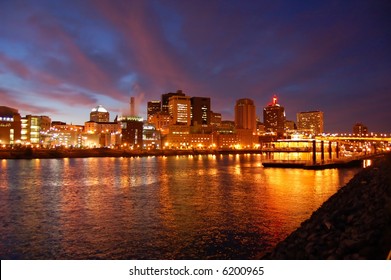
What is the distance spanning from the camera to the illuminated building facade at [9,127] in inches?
6432

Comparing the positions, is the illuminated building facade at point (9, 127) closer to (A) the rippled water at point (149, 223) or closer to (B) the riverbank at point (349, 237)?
(A) the rippled water at point (149, 223)

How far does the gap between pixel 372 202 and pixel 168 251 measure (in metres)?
8.48

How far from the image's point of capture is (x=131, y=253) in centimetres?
1450

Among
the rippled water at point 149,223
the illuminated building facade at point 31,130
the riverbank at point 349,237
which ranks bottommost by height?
the rippled water at point 149,223

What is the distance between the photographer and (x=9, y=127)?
166 m

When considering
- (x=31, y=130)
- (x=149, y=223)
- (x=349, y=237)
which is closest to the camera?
(x=349, y=237)

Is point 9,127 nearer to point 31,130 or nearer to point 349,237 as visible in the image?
point 31,130

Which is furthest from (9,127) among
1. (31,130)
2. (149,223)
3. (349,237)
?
(349,237)

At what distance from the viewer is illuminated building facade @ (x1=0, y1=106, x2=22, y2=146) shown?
163375 mm

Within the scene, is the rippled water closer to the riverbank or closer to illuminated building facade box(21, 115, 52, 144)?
the riverbank

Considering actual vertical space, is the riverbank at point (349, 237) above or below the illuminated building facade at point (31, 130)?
below

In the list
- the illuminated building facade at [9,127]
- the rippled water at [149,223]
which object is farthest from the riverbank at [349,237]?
the illuminated building facade at [9,127]

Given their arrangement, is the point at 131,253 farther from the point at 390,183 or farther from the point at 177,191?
the point at 177,191
